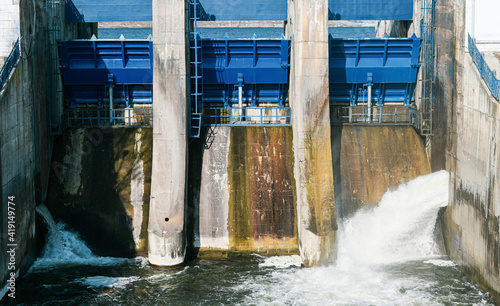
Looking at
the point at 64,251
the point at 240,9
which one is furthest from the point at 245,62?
the point at 64,251

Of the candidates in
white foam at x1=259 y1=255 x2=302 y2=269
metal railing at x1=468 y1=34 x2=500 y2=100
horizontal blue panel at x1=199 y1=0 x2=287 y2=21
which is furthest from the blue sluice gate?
white foam at x1=259 y1=255 x2=302 y2=269

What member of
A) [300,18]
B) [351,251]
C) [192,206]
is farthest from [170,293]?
[300,18]

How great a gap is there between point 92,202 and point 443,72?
533 inches

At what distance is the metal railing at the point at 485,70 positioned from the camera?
18.6m

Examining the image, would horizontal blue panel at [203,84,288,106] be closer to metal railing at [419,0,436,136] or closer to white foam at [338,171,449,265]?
metal railing at [419,0,436,136]

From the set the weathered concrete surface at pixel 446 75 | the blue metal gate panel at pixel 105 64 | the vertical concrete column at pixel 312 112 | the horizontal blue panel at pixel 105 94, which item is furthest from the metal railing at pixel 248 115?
the weathered concrete surface at pixel 446 75

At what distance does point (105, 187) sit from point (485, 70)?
13.7 m

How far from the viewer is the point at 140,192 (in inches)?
912

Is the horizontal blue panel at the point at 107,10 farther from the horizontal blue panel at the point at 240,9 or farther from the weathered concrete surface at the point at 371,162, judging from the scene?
the weathered concrete surface at the point at 371,162

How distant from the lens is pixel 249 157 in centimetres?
2405

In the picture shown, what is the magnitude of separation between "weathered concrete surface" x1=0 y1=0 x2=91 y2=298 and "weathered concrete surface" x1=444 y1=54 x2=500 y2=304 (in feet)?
46.7

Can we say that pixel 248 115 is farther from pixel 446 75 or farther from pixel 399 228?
pixel 446 75

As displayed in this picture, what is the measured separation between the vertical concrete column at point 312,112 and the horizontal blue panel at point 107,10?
6.39 m

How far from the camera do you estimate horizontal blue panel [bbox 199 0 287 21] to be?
1004 inches
